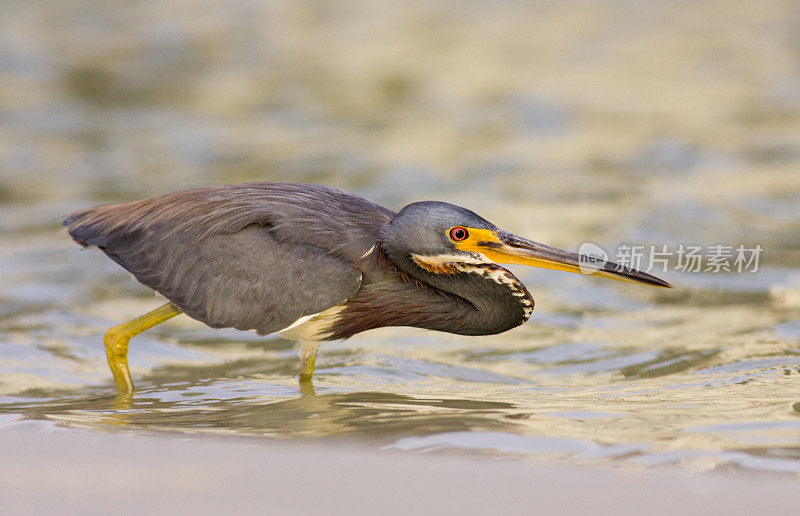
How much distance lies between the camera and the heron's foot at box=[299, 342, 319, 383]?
7.53m

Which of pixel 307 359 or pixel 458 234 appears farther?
pixel 307 359

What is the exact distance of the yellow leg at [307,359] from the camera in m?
7.53

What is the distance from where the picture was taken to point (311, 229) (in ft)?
22.2

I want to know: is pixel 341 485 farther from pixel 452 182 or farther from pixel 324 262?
pixel 452 182

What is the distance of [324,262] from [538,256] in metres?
1.31

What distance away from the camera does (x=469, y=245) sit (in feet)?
21.6

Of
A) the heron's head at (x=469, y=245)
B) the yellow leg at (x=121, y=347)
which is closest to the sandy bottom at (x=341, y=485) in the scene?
the heron's head at (x=469, y=245)

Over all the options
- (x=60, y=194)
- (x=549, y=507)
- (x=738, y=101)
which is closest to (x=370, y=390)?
(x=549, y=507)

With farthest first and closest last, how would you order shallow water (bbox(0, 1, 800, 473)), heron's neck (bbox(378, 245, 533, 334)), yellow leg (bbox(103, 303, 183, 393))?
yellow leg (bbox(103, 303, 183, 393)), heron's neck (bbox(378, 245, 533, 334)), shallow water (bbox(0, 1, 800, 473))

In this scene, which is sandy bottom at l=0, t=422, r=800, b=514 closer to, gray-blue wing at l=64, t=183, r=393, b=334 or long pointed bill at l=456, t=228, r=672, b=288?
gray-blue wing at l=64, t=183, r=393, b=334
